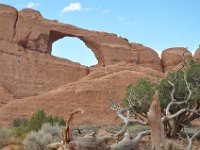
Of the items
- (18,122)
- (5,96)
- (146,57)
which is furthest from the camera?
(146,57)

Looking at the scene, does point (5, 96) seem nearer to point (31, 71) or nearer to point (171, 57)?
point (31, 71)

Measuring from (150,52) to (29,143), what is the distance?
48.2m

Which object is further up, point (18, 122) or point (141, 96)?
point (141, 96)

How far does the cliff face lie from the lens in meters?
39.4

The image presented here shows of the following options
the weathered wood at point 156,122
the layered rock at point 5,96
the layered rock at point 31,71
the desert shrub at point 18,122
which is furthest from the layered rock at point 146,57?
the weathered wood at point 156,122

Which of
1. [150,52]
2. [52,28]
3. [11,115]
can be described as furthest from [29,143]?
[150,52]

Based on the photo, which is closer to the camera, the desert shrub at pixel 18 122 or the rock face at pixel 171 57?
the desert shrub at pixel 18 122

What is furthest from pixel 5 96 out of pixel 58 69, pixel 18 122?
pixel 18 122

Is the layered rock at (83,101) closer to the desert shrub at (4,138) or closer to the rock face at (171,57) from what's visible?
the desert shrub at (4,138)

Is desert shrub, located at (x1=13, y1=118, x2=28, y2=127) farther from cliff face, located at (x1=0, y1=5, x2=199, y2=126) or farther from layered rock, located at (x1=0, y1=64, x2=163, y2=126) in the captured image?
cliff face, located at (x1=0, y1=5, x2=199, y2=126)

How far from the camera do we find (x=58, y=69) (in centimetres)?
5353

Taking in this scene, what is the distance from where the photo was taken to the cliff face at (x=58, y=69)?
3941 cm

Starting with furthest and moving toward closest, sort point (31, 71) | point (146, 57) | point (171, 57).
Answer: point (171, 57) < point (146, 57) < point (31, 71)

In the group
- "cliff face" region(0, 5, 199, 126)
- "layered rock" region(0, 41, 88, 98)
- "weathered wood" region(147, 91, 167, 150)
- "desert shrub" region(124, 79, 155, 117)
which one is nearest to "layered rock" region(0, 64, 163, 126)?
Answer: "cliff face" region(0, 5, 199, 126)
